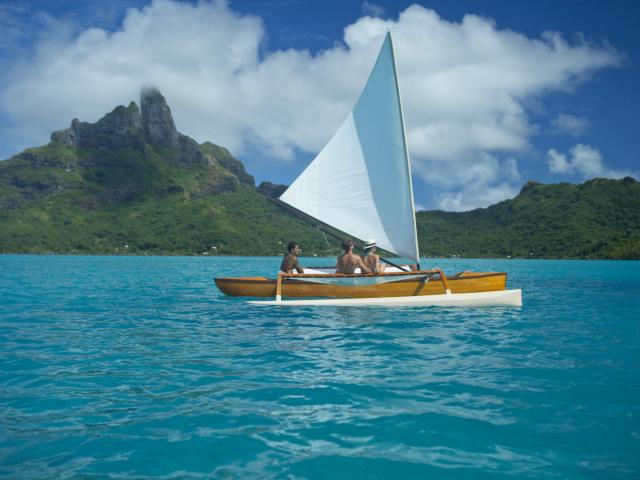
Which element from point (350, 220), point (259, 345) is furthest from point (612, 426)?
point (350, 220)

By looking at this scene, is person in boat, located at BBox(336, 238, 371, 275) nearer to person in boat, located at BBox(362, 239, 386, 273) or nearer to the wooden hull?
person in boat, located at BBox(362, 239, 386, 273)

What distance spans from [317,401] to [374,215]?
11.6 meters

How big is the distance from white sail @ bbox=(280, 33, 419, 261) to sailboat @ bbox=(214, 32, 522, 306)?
1.4 inches

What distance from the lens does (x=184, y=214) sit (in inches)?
5915

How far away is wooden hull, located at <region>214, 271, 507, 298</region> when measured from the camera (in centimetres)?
1555

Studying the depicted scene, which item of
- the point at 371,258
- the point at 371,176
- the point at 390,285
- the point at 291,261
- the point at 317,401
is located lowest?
the point at 317,401

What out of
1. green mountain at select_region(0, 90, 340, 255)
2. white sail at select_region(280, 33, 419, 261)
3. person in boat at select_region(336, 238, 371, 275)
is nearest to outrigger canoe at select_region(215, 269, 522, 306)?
person in boat at select_region(336, 238, 371, 275)

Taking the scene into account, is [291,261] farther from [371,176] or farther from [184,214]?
[184,214]

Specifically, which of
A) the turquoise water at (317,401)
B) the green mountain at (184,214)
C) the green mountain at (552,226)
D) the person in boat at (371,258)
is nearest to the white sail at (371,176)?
the person in boat at (371,258)

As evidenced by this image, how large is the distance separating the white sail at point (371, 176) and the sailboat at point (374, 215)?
3 cm

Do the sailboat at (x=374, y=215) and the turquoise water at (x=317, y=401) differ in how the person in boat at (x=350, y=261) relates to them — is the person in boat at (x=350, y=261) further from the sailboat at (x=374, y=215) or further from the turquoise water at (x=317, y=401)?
the turquoise water at (x=317, y=401)

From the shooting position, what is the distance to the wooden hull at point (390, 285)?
612 inches

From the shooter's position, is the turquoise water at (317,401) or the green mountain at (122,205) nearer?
the turquoise water at (317,401)

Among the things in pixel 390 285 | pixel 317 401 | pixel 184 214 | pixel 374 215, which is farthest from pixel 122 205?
pixel 317 401
